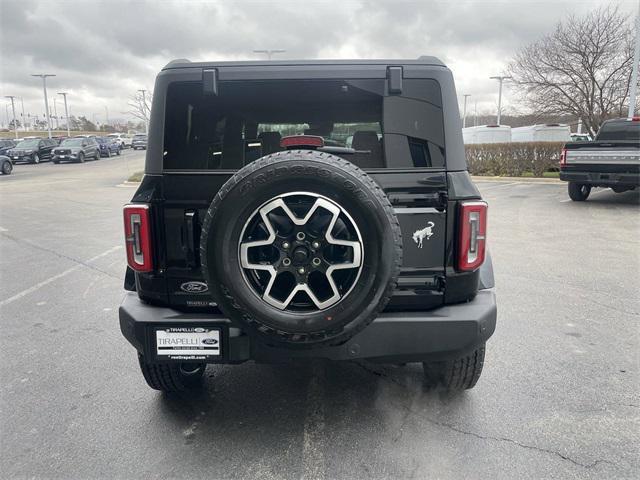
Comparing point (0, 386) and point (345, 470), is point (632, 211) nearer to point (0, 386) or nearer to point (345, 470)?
point (345, 470)

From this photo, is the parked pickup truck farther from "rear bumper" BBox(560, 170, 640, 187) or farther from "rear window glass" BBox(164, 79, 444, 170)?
"rear window glass" BBox(164, 79, 444, 170)

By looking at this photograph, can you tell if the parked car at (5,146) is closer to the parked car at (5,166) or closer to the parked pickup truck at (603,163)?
the parked car at (5,166)

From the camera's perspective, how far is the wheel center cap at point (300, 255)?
238cm

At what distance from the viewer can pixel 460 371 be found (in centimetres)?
317

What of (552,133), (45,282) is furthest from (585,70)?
(45,282)

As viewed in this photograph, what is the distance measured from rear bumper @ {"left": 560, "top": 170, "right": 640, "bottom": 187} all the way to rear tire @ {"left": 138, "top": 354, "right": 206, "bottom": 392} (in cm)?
1064

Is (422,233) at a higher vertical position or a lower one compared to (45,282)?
higher

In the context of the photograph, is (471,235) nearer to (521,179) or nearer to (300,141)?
(300,141)

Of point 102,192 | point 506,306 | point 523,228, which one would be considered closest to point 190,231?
point 506,306

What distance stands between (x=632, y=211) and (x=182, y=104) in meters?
11.1

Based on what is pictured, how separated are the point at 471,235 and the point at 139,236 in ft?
5.89

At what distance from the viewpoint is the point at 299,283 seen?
241 cm

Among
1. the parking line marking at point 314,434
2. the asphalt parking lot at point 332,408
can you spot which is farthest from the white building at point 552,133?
the parking line marking at point 314,434

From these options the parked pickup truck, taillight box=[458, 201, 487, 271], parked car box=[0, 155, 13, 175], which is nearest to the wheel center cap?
taillight box=[458, 201, 487, 271]
